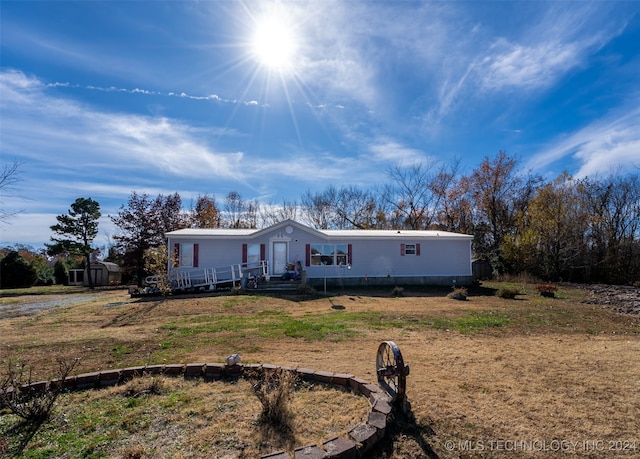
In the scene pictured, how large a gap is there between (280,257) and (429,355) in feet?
44.8

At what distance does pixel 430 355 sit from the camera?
18.9ft

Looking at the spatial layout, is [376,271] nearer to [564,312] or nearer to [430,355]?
[564,312]

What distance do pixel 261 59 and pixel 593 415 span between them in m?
10.0

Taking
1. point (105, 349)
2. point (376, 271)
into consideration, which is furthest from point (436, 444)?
point (376, 271)

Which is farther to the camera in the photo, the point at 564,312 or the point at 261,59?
the point at 564,312

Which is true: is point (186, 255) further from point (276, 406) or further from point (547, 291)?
point (547, 291)

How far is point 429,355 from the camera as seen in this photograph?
577 cm

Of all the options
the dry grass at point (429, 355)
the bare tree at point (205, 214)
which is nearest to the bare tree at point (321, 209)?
the bare tree at point (205, 214)

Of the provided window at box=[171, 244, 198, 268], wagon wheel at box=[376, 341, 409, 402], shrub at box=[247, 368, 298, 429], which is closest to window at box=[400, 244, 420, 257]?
window at box=[171, 244, 198, 268]

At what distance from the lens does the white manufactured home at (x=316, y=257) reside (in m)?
18.1

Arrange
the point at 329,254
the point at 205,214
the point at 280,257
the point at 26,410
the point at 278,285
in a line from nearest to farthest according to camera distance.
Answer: the point at 26,410 < the point at 278,285 < the point at 280,257 < the point at 329,254 < the point at 205,214

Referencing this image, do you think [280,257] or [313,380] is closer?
[313,380]

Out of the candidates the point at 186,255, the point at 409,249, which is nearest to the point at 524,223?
the point at 409,249

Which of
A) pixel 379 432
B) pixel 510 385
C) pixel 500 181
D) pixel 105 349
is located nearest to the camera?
pixel 379 432
